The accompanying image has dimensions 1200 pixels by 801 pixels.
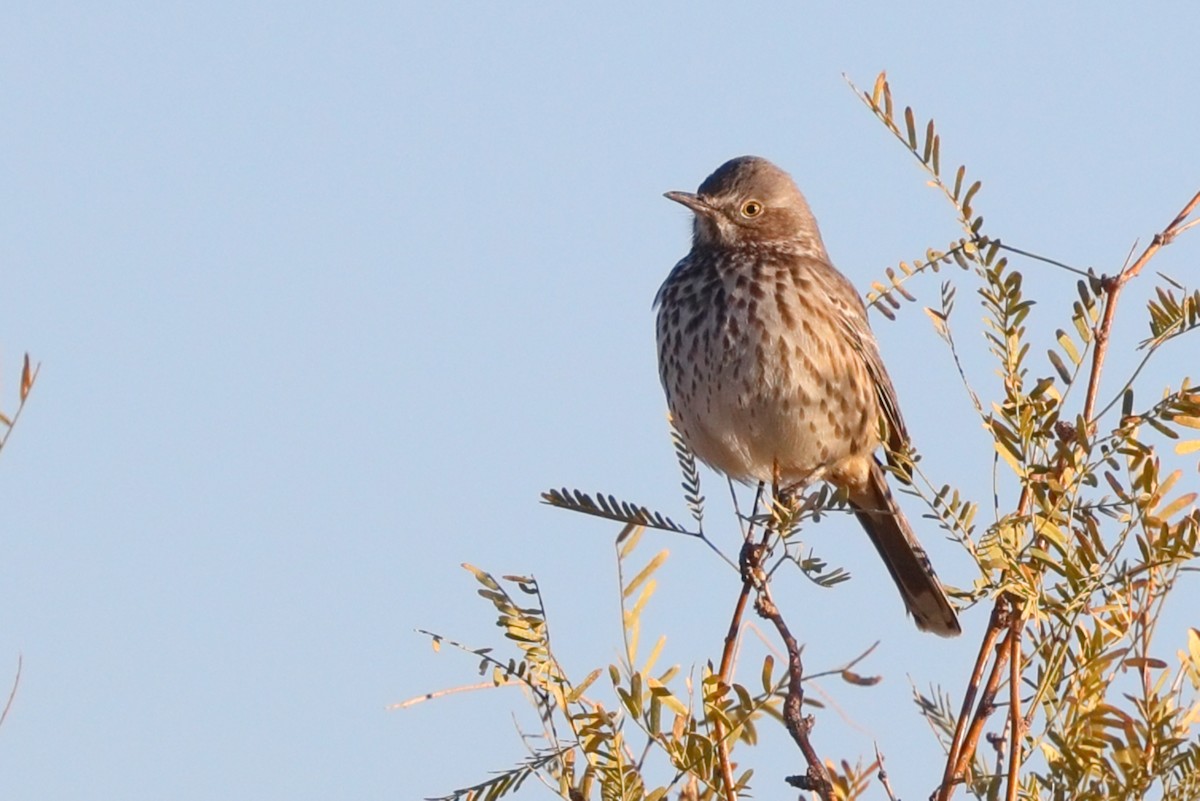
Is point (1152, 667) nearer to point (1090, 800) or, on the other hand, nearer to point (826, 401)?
point (1090, 800)

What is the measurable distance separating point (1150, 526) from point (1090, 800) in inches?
21.2

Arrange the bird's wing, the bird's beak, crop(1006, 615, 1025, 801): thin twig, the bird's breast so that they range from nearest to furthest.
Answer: crop(1006, 615, 1025, 801): thin twig, the bird's breast, the bird's wing, the bird's beak

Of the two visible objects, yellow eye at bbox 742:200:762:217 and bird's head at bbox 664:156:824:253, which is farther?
yellow eye at bbox 742:200:762:217

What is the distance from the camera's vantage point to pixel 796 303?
23.1 ft

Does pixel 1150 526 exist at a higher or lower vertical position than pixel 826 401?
lower

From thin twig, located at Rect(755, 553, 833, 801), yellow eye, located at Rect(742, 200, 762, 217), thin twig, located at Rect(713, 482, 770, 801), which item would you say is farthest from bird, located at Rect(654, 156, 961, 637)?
thin twig, located at Rect(755, 553, 833, 801)

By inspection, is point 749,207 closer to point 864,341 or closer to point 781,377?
point 864,341

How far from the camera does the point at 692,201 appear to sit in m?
7.75

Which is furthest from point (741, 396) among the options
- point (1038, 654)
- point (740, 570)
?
point (1038, 654)

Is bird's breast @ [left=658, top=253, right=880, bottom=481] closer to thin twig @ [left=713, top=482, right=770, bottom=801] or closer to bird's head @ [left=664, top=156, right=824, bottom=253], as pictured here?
bird's head @ [left=664, top=156, right=824, bottom=253]

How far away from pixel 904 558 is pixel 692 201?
1909 millimetres

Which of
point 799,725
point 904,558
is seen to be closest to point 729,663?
point 799,725

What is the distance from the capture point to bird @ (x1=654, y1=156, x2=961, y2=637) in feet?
22.2

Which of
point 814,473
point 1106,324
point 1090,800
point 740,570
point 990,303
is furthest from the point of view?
point 814,473
